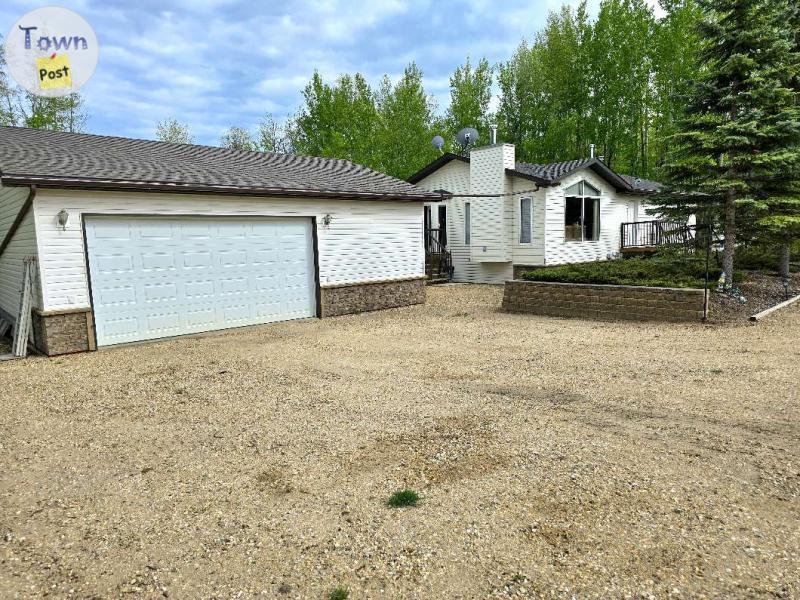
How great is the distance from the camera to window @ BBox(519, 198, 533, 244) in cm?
1681

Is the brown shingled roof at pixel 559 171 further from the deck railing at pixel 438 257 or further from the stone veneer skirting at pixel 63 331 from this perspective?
the stone veneer skirting at pixel 63 331

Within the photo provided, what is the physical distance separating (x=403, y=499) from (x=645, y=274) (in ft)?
31.6

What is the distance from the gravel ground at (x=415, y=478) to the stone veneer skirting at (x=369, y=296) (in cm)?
454

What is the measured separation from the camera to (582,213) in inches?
696

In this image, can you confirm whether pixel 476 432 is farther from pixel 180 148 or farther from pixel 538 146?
pixel 538 146

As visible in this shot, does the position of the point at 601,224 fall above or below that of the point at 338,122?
below

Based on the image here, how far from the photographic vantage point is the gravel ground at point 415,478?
252 cm

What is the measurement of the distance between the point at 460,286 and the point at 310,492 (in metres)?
14.3

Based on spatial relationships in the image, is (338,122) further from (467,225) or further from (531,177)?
(531,177)

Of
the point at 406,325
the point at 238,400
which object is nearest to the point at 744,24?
the point at 406,325

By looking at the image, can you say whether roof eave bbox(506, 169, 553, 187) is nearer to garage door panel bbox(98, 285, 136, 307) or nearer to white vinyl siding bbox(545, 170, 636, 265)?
white vinyl siding bbox(545, 170, 636, 265)

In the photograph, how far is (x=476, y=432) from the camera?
4.34 metres

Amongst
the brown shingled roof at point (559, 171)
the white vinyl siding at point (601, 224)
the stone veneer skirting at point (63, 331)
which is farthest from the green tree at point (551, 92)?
the stone veneer skirting at point (63, 331)

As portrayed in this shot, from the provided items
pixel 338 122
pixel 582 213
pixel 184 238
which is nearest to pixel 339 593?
pixel 184 238
